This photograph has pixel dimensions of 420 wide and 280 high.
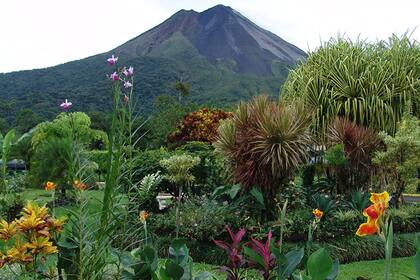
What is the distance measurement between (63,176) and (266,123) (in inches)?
285

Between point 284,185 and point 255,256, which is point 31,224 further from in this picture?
point 284,185

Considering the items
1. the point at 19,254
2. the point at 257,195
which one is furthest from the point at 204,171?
the point at 19,254

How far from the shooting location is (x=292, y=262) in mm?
2145

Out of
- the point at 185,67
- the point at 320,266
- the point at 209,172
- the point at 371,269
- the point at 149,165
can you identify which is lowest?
the point at 185,67

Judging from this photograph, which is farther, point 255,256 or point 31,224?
point 255,256

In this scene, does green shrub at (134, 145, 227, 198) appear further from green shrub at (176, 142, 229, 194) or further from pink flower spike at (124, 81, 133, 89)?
pink flower spike at (124, 81, 133, 89)

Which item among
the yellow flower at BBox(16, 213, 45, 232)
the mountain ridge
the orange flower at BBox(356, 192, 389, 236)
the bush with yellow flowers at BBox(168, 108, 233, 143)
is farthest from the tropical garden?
the mountain ridge

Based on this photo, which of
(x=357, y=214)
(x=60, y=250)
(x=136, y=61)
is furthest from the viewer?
(x=136, y=61)

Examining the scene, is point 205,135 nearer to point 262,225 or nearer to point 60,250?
point 262,225

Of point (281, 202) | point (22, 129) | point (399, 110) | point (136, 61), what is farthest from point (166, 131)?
point (136, 61)

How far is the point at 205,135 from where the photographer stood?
12.8 metres

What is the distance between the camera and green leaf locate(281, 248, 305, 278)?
211cm

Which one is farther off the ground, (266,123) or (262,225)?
(266,123)

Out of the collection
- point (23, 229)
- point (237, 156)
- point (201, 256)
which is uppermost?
point (23, 229)
